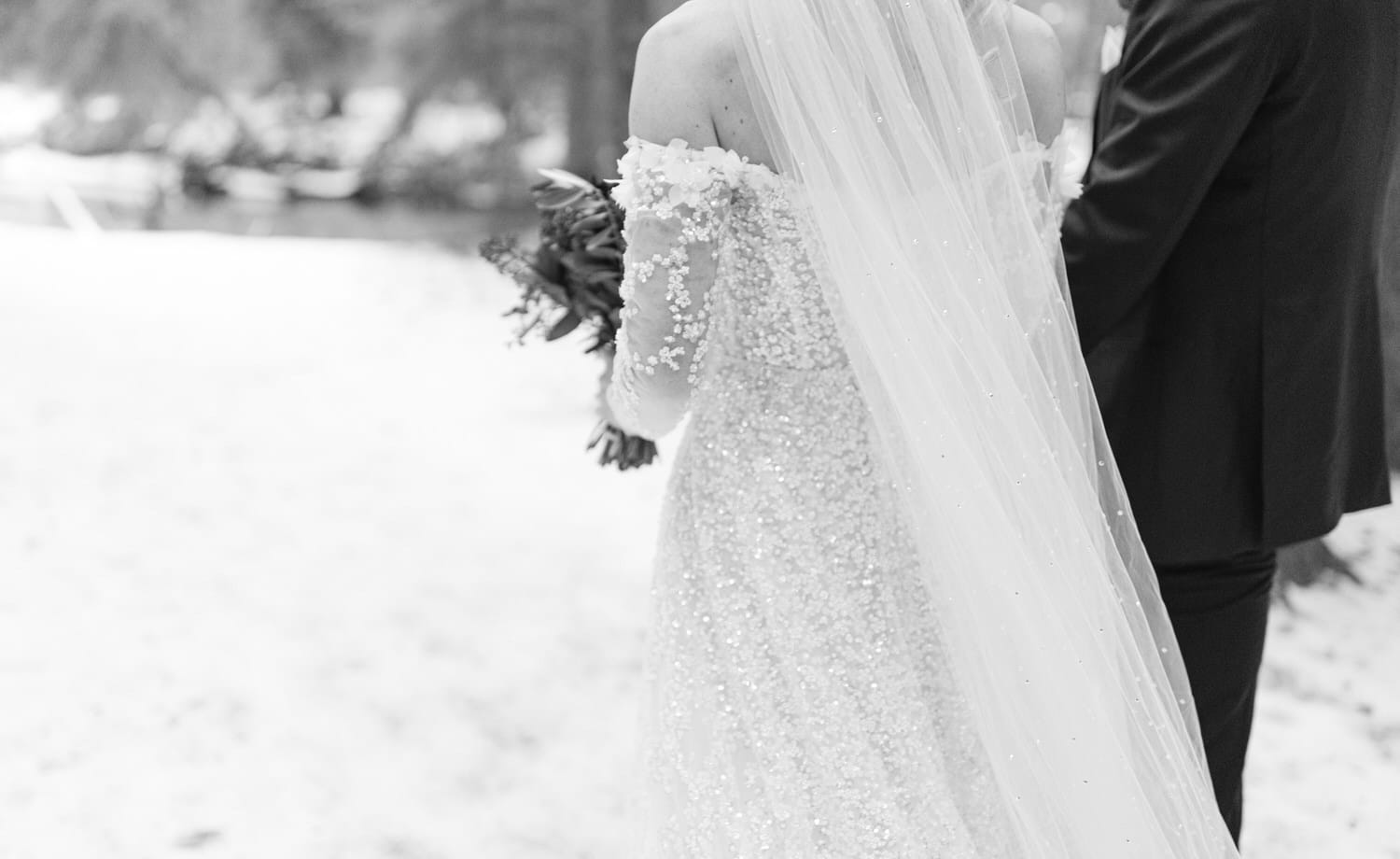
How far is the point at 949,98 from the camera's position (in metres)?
1.75

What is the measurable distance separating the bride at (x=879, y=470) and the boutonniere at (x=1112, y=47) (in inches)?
15.4

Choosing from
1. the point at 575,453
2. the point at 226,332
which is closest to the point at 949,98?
the point at 575,453

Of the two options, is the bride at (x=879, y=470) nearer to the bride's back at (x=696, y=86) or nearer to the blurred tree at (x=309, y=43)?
the bride's back at (x=696, y=86)


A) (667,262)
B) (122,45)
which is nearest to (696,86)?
(667,262)

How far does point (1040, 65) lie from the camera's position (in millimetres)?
1906

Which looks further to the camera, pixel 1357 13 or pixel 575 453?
pixel 575 453

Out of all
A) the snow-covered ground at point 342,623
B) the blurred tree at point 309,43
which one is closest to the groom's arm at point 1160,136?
the snow-covered ground at point 342,623

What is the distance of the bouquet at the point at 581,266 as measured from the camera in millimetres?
2312

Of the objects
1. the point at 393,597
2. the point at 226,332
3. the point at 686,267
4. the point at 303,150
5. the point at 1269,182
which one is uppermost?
the point at 1269,182

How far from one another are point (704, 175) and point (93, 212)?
690 inches

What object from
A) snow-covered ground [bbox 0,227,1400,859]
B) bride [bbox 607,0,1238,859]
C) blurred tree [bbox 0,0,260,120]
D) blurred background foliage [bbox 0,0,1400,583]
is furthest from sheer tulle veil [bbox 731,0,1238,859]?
blurred tree [bbox 0,0,260,120]

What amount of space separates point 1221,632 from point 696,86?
54.7 inches

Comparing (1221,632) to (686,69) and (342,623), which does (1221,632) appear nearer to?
(686,69)

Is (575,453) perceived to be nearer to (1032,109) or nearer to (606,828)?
(606,828)
